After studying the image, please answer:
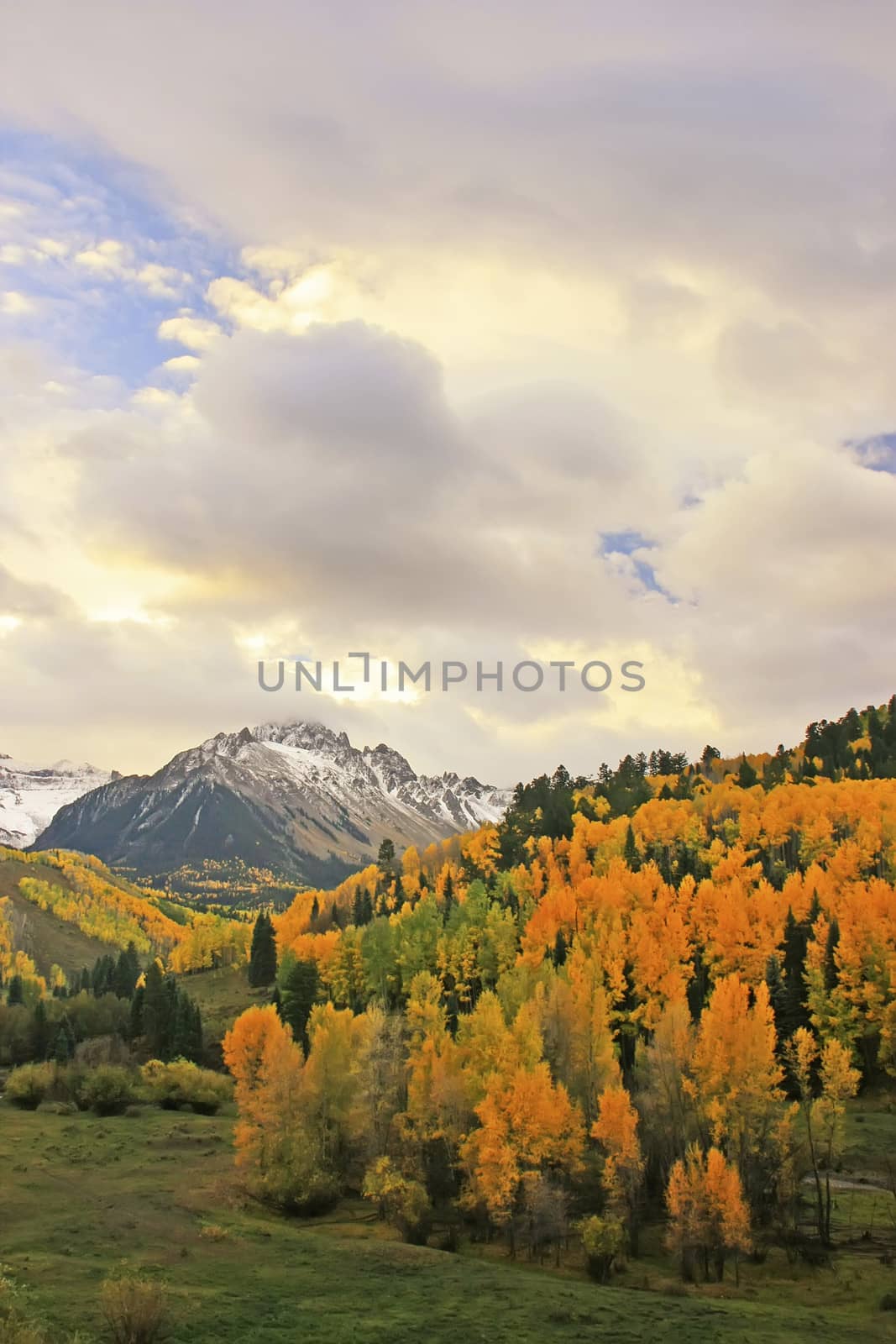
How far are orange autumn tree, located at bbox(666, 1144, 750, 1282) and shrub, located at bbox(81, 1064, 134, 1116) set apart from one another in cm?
7143

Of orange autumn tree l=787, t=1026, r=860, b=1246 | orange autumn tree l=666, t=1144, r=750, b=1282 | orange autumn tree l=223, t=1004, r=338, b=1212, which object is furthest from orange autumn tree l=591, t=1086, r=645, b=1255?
orange autumn tree l=223, t=1004, r=338, b=1212

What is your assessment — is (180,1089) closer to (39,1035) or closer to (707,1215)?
(39,1035)

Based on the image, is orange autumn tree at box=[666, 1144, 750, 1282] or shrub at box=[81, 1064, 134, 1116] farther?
shrub at box=[81, 1064, 134, 1116]

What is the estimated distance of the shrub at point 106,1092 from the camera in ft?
343

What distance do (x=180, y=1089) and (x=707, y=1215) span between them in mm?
73078

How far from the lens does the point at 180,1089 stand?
110 m

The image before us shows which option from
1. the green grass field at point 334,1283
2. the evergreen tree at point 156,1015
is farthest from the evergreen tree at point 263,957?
the green grass field at point 334,1283

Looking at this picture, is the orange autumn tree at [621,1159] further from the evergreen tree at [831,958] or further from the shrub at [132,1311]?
the evergreen tree at [831,958]

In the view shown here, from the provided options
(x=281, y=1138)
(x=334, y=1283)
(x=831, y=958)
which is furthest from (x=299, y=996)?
(x=334, y=1283)

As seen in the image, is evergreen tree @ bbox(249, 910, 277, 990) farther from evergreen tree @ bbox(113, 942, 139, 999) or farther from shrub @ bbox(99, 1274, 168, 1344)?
shrub @ bbox(99, 1274, 168, 1344)

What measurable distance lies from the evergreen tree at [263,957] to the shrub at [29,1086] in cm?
6612

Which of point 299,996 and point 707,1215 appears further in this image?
point 299,996

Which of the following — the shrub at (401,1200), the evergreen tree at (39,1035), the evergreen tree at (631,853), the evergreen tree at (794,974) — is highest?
the evergreen tree at (631,853)

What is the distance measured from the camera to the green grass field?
148 feet
